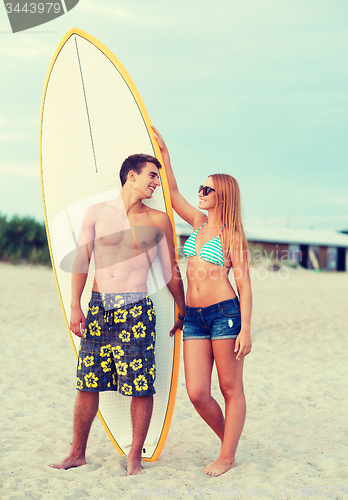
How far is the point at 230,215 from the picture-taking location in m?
2.72

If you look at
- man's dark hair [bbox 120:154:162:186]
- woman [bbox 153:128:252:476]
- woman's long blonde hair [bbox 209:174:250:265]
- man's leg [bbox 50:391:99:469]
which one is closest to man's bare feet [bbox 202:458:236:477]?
woman [bbox 153:128:252:476]

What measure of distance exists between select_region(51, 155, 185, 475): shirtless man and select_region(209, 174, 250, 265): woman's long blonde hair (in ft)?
1.26

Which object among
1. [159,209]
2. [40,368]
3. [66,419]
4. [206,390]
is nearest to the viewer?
[206,390]

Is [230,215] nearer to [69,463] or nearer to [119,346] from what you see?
[119,346]

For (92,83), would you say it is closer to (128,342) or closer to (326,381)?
(128,342)

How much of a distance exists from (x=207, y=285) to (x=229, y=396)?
695 mm

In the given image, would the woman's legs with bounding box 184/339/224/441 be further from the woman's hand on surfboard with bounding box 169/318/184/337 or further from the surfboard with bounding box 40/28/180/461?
the surfboard with bounding box 40/28/180/461

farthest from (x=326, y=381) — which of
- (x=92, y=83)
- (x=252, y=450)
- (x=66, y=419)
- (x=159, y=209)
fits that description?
(x=92, y=83)

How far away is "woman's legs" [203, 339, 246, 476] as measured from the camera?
266cm

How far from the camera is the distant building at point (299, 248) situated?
26.6 metres

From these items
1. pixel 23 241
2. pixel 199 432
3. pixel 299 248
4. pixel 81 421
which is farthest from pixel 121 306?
pixel 299 248

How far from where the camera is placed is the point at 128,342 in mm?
2697

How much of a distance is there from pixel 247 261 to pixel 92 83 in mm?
1793

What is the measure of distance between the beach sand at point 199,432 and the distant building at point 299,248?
1768cm
